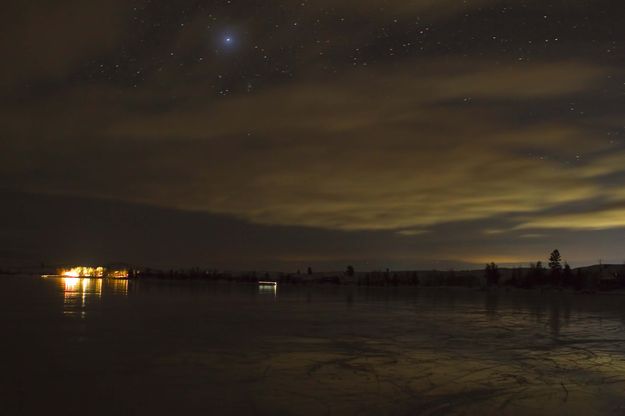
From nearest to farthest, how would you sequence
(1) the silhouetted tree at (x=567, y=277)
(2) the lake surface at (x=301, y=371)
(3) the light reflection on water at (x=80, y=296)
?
1. (2) the lake surface at (x=301, y=371)
2. (3) the light reflection on water at (x=80, y=296)
3. (1) the silhouetted tree at (x=567, y=277)

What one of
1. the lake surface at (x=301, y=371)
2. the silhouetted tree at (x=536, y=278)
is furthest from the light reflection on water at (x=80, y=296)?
the silhouetted tree at (x=536, y=278)

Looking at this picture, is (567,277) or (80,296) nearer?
(80,296)

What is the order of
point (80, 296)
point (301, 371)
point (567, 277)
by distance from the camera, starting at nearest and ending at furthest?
point (301, 371) < point (80, 296) < point (567, 277)

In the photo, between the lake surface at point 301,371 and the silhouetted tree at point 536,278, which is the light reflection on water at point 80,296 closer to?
the lake surface at point 301,371

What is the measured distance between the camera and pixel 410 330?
24406 mm

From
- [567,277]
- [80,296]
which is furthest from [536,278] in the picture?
[80,296]

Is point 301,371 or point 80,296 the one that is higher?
point 301,371

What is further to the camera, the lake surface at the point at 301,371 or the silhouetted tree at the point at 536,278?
the silhouetted tree at the point at 536,278

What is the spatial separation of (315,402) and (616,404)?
550 cm

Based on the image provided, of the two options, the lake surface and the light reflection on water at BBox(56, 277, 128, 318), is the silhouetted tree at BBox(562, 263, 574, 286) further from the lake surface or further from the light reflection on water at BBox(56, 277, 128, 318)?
the lake surface

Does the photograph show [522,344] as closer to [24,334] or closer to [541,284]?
[24,334]

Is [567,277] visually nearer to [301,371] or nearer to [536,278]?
[536,278]

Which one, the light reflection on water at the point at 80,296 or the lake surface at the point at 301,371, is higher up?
the lake surface at the point at 301,371

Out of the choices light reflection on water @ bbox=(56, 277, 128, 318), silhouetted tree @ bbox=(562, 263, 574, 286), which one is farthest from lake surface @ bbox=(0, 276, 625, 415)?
silhouetted tree @ bbox=(562, 263, 574, 286)
